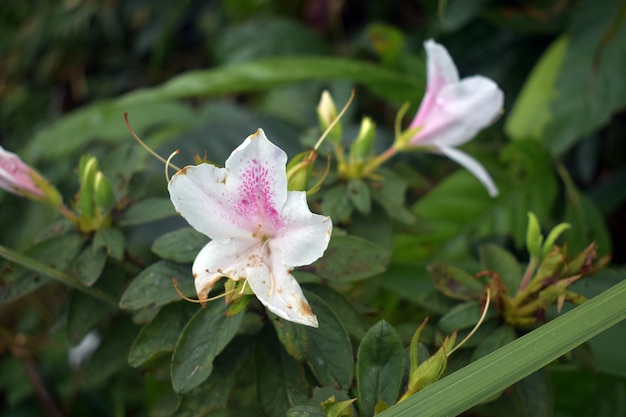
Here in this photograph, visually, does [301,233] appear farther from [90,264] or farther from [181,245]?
[90,264]

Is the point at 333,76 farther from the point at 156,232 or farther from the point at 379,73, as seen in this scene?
the point at 156,232

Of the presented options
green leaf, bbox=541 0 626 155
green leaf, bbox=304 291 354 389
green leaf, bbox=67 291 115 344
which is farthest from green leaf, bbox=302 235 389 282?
green leaf, bbox=541 0 626 155

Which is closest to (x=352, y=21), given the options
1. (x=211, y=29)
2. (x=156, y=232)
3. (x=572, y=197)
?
(x=211, y=29)

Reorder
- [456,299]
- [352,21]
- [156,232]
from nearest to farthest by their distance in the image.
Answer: [456,299], [156,232], [352,21]

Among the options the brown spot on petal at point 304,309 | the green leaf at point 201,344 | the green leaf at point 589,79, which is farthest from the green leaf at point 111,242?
the green leaf at point 589,79

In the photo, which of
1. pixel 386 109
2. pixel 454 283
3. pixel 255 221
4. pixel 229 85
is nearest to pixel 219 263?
pixel 255 221

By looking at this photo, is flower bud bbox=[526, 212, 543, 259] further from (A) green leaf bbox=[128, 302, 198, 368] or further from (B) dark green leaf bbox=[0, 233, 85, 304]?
(B) dark green leaf bbox=[0, 233, 85, 304]

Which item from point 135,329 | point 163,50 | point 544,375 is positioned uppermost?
point 544,375
